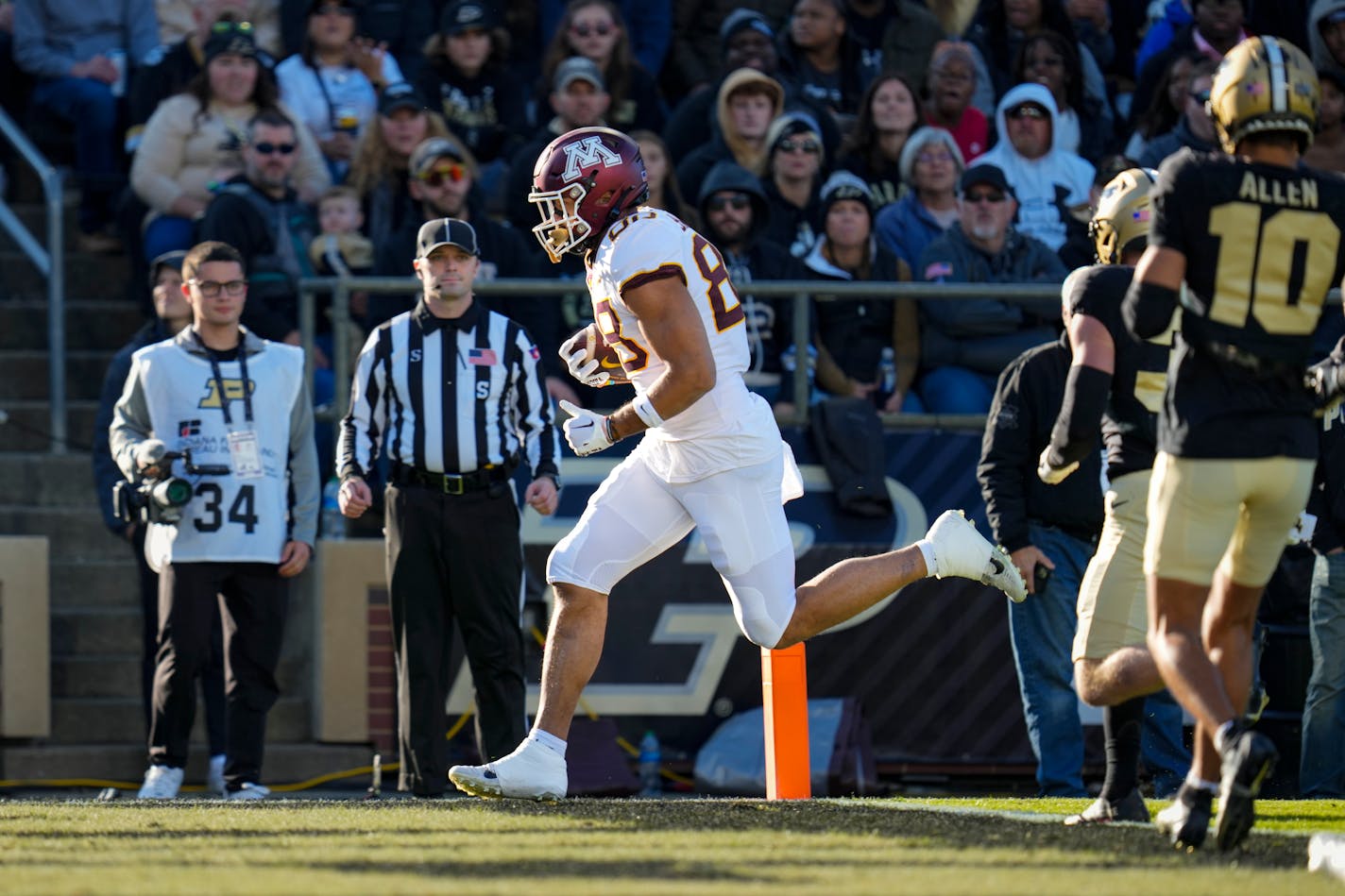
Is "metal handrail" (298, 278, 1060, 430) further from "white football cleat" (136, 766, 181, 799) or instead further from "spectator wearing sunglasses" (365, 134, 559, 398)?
"white football cleat" (136, 766, 181, 799)

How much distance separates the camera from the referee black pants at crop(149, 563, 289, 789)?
324 inches

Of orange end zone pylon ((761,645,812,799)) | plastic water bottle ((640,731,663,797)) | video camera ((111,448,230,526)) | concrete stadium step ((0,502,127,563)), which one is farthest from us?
concrete stadium step ((0,502,127,563))

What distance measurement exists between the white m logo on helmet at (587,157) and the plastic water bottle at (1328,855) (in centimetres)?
283

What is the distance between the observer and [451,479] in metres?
8.24

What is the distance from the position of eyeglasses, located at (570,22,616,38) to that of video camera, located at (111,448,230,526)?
14.0 ft

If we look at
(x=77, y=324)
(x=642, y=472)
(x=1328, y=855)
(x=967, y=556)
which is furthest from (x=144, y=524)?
(x=1328, y=855)

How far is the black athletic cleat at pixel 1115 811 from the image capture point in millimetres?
6004

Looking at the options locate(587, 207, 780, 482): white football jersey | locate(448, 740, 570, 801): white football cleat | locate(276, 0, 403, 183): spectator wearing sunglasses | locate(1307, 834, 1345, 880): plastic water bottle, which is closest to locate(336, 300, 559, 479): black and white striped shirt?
locate(587, 207, 780, 482): white football jersey

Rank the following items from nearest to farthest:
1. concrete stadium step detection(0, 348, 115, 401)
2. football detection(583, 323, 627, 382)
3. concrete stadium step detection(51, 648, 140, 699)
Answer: football detection(583, 323, 627, 382) < concrete stadium step detection(51, 648, 140, 699) < concrete stadium step detection(0, 348, 115, 401)

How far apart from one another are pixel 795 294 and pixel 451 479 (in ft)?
8.00

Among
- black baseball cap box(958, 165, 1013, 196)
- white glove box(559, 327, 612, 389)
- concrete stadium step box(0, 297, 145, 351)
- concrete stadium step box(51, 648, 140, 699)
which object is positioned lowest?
concrete stadium step box(51, 648, 140, 699)

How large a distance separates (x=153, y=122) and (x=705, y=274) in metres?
5.24

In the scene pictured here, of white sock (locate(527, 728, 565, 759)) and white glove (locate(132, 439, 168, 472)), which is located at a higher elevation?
white glove (locate(132, 439, 168, 472))

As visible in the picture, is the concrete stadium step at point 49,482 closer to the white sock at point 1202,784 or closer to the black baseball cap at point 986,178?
the black baseball cap at point 986,178
